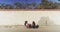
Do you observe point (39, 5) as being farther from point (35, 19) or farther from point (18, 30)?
point (18, 30)

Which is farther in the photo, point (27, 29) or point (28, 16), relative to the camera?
point (28, 16)

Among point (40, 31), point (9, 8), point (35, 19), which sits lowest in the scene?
point (40, 31)

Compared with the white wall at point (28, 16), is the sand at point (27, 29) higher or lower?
lower

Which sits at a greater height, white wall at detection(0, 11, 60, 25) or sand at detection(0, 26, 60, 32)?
white wall at detection(0, 11, 60, 25)

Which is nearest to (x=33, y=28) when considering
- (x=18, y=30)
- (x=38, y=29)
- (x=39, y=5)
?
(x=38, y=29)

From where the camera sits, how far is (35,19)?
7.30 feet

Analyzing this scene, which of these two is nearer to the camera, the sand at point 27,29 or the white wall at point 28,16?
the sand at point 27,29

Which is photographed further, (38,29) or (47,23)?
(47,23)

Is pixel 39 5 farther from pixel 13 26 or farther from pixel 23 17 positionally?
pixel 13 26

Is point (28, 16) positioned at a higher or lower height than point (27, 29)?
higher

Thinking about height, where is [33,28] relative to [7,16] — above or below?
below

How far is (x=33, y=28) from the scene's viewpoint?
6.79 ft

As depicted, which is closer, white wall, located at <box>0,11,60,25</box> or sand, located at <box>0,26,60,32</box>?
sand, located at <box>0,26,60,32</box>

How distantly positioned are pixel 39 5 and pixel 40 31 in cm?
38
